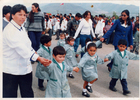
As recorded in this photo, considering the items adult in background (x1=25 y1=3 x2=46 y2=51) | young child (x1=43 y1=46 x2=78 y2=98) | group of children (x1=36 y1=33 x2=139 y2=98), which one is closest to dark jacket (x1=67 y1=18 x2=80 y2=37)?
adult in background (x1=25 y1=3 x2=46 y2=51)

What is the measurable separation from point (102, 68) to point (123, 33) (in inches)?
64.1

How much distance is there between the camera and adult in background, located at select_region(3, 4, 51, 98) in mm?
2156

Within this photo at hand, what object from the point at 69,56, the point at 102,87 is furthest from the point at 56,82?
the point at 69,56

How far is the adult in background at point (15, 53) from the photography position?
2156 millimetres

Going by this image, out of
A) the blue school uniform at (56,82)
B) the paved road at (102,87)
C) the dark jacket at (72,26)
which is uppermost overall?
the dark jacket at (72,26)

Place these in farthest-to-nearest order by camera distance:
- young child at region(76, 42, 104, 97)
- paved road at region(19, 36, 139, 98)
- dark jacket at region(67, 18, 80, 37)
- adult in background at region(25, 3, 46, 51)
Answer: dark jacket at region(67, 18, 80, 37)
adult in background at region(25, 3, 46, 51)
paved road at region(19, 36, 139, 98)
young child at region(76, 42, 104, 97)

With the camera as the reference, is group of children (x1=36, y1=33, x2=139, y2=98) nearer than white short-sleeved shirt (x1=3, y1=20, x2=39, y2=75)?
No

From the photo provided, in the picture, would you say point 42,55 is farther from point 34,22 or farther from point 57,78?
point 34,22

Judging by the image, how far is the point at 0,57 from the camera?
7.19ft

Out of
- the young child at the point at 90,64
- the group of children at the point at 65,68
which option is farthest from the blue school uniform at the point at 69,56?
the young child at the point at 90,64

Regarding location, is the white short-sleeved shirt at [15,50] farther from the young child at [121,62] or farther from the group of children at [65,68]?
the young child at [121,62]

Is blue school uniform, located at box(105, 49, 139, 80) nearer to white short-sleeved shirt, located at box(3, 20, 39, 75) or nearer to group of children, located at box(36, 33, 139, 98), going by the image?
group of children, located at box(36, 33, 139, 98)

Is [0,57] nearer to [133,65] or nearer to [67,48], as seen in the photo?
[67,48]

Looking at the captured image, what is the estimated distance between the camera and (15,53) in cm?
221
